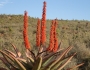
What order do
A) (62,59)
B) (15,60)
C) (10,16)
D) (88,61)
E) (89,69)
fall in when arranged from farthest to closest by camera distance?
(10,16) → (88,61) → (89,69) → (62,59) → (15,60)

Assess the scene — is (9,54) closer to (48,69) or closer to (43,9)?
(48,69)

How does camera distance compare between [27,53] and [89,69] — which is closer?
[27,53]

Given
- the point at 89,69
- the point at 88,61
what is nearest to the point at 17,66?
the point at 89,69

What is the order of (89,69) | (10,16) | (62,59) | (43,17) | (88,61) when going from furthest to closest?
(10,16)
(88,61)
(89,69)
(43,17)
(62,59)

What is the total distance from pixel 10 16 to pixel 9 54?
6138cm

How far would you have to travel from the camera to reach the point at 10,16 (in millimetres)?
63219

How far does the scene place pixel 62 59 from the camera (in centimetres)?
252

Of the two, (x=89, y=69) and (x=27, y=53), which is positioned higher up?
(x=27, y=53)

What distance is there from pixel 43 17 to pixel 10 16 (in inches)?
2328

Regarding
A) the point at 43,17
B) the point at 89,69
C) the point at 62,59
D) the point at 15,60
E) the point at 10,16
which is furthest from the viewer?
the point at 10,16

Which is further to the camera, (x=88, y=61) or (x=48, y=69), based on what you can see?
(x=88, y=61)

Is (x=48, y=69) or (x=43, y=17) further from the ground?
(x=43, y=17)

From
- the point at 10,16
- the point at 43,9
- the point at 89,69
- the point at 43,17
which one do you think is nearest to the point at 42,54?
the point at 43,17

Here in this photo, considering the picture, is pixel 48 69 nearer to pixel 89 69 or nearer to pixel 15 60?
pixel 15 60
